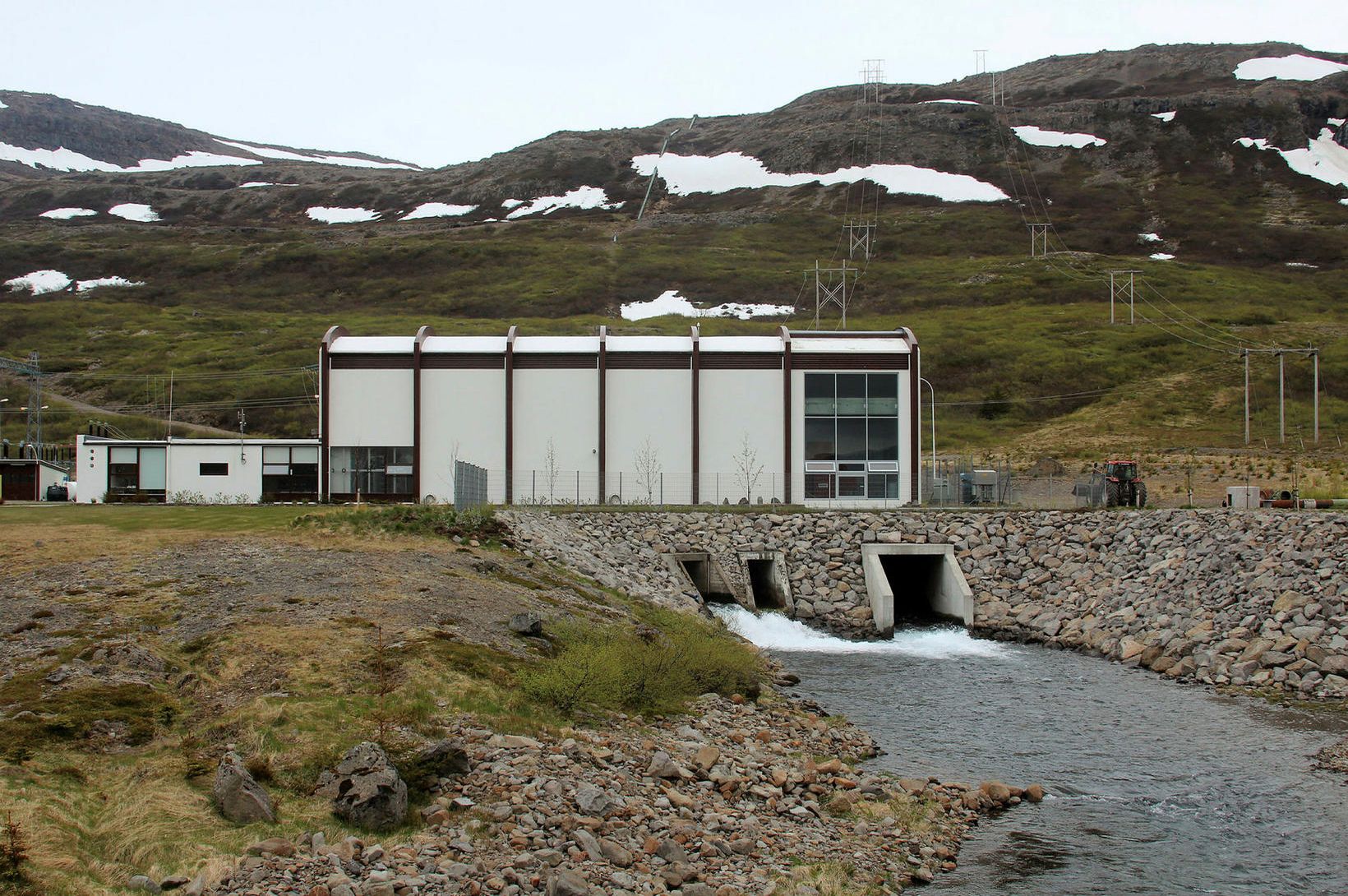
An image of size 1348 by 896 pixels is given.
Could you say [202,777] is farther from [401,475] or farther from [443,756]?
[401,475]

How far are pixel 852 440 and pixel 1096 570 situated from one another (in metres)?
14.1

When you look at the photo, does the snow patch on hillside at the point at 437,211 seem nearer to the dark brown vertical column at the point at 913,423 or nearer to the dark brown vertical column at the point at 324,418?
the dark brown vertical column at the point at 324,418

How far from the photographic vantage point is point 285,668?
728 inches

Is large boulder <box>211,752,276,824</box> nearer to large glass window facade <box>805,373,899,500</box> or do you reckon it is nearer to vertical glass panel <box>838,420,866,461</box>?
large glass window facade <box>805,373,899,500</box>

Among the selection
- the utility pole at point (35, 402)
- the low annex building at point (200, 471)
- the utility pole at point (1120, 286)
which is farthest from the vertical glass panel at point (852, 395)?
the utility pole at point (1120, 286)

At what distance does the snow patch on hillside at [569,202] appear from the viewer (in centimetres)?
18350

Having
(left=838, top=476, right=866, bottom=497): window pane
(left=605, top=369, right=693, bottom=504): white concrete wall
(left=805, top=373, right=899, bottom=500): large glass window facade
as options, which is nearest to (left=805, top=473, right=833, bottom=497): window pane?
(left=805, top=373, right=899, bottom=500): large glass window facade

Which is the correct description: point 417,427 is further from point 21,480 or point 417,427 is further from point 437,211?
point 437,211

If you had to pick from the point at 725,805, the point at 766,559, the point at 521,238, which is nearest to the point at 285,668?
the point at 725,805

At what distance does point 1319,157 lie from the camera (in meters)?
177

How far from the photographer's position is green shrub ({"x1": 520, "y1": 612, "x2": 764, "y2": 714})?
20.0 metres

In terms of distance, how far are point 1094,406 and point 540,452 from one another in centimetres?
5036

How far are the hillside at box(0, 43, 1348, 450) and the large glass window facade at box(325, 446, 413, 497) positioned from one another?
38536 mm

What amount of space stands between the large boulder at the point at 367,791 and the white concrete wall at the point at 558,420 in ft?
123
